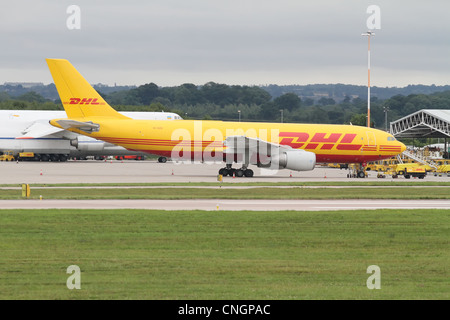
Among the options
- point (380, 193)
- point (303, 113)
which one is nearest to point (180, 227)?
point (380, 193)

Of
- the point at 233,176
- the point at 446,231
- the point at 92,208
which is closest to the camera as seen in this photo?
the point at 446,231

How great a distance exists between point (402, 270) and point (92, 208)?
14423 mm

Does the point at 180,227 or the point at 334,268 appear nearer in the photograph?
the point at 334,268

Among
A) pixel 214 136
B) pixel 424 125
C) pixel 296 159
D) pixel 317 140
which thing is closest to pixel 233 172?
pixel 214 136

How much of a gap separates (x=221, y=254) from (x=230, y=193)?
712 inches

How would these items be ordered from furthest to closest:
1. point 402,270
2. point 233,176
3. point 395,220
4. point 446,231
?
point 233,176, point 395,220, point 446,231, point 402,270

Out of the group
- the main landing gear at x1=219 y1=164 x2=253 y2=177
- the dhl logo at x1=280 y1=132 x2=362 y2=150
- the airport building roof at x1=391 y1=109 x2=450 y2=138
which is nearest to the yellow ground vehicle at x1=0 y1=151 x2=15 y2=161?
the main landing gear at x1=219 y1=164 x2=253 y2=177

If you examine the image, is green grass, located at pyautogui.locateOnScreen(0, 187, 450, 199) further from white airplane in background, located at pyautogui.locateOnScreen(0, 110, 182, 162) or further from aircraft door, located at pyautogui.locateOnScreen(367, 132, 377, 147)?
white airplane in background, located at pyautogui.locateOnScreen(0, 110, 182, 162)

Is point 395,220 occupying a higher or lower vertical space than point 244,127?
lower

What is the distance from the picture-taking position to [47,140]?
73812mm

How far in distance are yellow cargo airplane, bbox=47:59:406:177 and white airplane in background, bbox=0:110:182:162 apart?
21.8 m

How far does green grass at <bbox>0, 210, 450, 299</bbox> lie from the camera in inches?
524

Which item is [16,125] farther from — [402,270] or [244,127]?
[402,270]

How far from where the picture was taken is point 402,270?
15.4 metres
